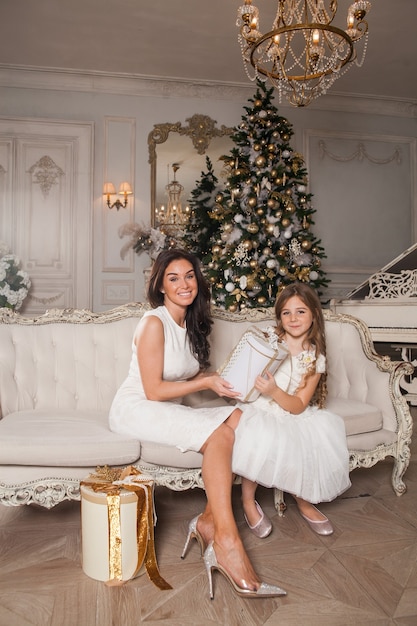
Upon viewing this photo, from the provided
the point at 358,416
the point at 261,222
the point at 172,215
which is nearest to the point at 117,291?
the point at 172,215

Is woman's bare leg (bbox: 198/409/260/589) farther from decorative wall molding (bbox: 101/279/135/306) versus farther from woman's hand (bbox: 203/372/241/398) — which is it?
decorative wall molding (bbox: 101/279/135/306)

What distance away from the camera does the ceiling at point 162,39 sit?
17.0 feet

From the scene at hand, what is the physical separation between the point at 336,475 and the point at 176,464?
0.71 m

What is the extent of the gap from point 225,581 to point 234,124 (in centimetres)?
617

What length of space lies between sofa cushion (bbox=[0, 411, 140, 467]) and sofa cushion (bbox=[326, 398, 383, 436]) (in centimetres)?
109

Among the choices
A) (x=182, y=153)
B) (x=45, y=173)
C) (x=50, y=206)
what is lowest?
(x=50, y=206)

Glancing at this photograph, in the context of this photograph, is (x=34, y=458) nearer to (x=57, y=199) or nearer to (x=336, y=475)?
(x=336, y=475)

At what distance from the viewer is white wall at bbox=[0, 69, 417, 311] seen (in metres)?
6.58

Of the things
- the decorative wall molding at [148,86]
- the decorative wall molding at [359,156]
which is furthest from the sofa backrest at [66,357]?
the decorative wall molding at [359,156]

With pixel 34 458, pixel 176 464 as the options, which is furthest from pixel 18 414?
pixel 176 464

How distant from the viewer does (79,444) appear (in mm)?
2209

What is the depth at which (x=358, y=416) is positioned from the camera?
2.68 metres

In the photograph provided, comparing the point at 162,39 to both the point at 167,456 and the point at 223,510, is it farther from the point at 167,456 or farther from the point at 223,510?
the point at 223,510

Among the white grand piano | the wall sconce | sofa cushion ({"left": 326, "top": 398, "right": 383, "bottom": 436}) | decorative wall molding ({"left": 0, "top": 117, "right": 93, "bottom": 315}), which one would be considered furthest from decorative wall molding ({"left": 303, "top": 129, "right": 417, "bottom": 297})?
sofa cushion ({"left": 326, "top": 398, "right": 383, "bottom": 436})
